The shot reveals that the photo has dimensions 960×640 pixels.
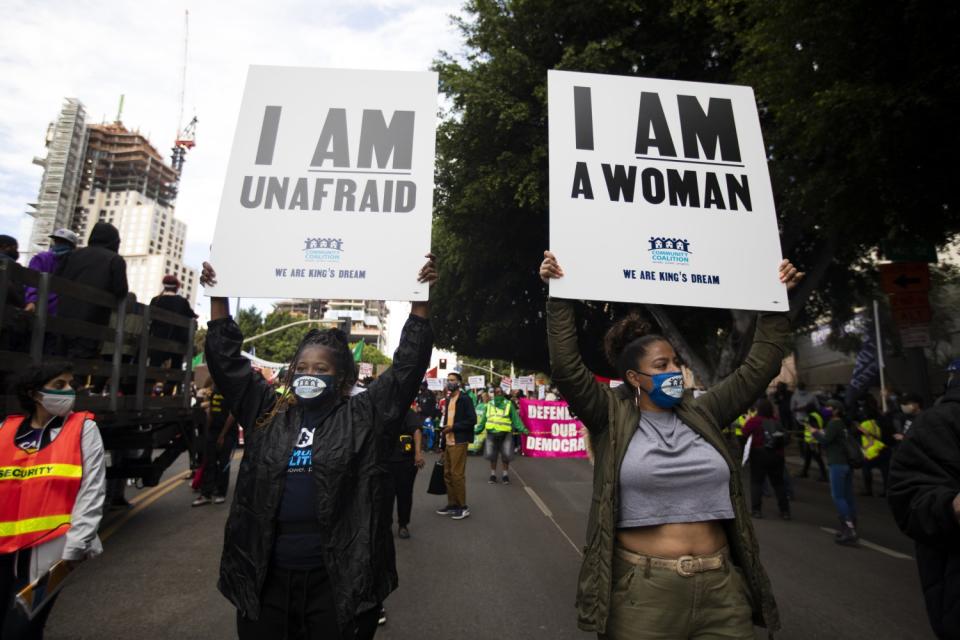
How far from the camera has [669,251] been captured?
287 cm

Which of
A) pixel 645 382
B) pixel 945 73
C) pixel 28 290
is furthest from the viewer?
pixel 945 73

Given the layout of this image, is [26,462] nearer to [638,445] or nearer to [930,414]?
[638,445]

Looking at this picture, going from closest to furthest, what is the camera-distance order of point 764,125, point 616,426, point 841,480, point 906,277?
point 616,426
point 841,480
point 906,277
point 764,125

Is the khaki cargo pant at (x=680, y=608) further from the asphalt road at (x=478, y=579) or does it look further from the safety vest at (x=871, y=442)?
the safety vest at (x=871, y=442)

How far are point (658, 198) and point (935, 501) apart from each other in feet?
5.36

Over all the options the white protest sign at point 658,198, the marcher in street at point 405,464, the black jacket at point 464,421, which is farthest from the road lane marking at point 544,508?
the white protest sign at point 658,198

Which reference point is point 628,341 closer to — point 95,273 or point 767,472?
point 95,273

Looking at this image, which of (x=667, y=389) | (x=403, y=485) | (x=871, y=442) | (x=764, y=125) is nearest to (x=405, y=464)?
(x=403, y=485)

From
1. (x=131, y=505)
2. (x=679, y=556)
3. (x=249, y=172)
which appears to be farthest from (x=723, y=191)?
(x=131, y=505)

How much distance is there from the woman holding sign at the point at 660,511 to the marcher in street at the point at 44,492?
2.40 m

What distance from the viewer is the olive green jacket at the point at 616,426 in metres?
2.31

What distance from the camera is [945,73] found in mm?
6719

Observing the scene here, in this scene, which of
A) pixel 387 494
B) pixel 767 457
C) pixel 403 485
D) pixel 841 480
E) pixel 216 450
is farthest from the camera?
pixel 767 457

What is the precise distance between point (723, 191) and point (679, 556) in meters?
1.76
